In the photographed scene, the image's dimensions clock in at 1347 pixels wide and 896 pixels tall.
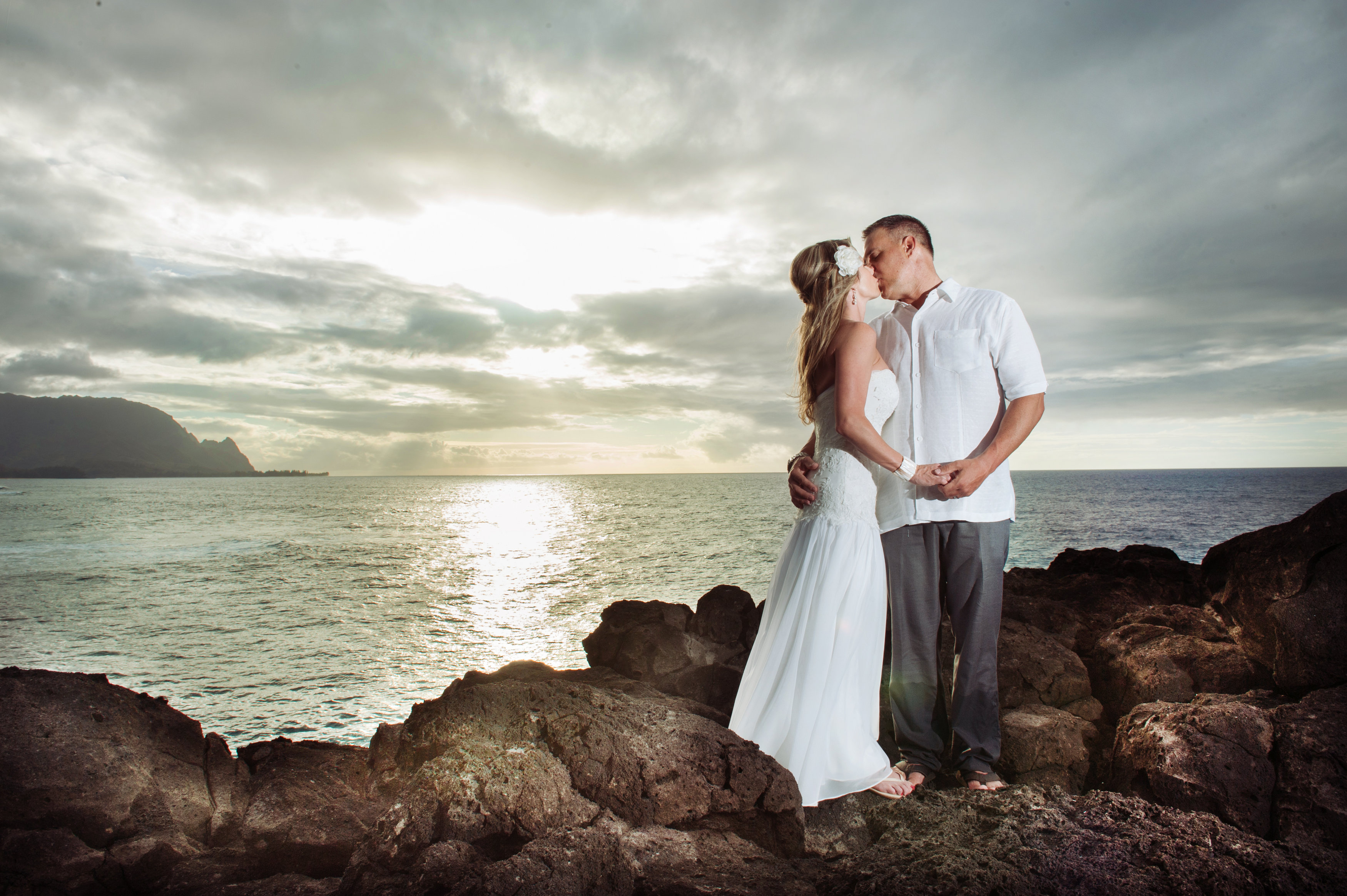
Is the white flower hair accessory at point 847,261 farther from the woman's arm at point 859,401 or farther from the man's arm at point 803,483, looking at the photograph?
the man's arm at point 803,483

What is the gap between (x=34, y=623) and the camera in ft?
46.9

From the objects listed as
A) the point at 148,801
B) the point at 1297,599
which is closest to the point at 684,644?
the point at 148,801

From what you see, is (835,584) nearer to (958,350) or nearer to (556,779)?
(958,350)

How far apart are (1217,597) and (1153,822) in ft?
9.31

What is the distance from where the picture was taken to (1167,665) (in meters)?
3.80

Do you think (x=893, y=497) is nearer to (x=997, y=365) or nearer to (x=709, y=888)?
(x=997, y=365)

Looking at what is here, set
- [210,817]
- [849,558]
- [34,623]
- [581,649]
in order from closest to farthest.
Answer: [210,817]
[849,558]
[581,649]
[34,623]

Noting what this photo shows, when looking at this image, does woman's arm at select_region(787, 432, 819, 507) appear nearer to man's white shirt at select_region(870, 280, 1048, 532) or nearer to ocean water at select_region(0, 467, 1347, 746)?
man's white shirt at select_region(870, 280, 1048, 532)

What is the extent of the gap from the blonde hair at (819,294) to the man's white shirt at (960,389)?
46cm

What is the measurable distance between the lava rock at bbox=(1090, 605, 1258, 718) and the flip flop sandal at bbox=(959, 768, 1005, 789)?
1212mm

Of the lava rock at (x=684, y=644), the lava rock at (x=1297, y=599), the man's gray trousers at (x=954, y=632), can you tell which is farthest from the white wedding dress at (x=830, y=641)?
the lava rock at (x=1297, y=599)

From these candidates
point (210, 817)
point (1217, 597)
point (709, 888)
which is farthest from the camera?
point (1217, 597)

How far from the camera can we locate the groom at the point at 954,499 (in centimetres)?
315

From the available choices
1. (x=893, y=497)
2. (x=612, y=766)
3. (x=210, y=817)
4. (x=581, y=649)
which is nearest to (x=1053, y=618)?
(x=893, y=497)
